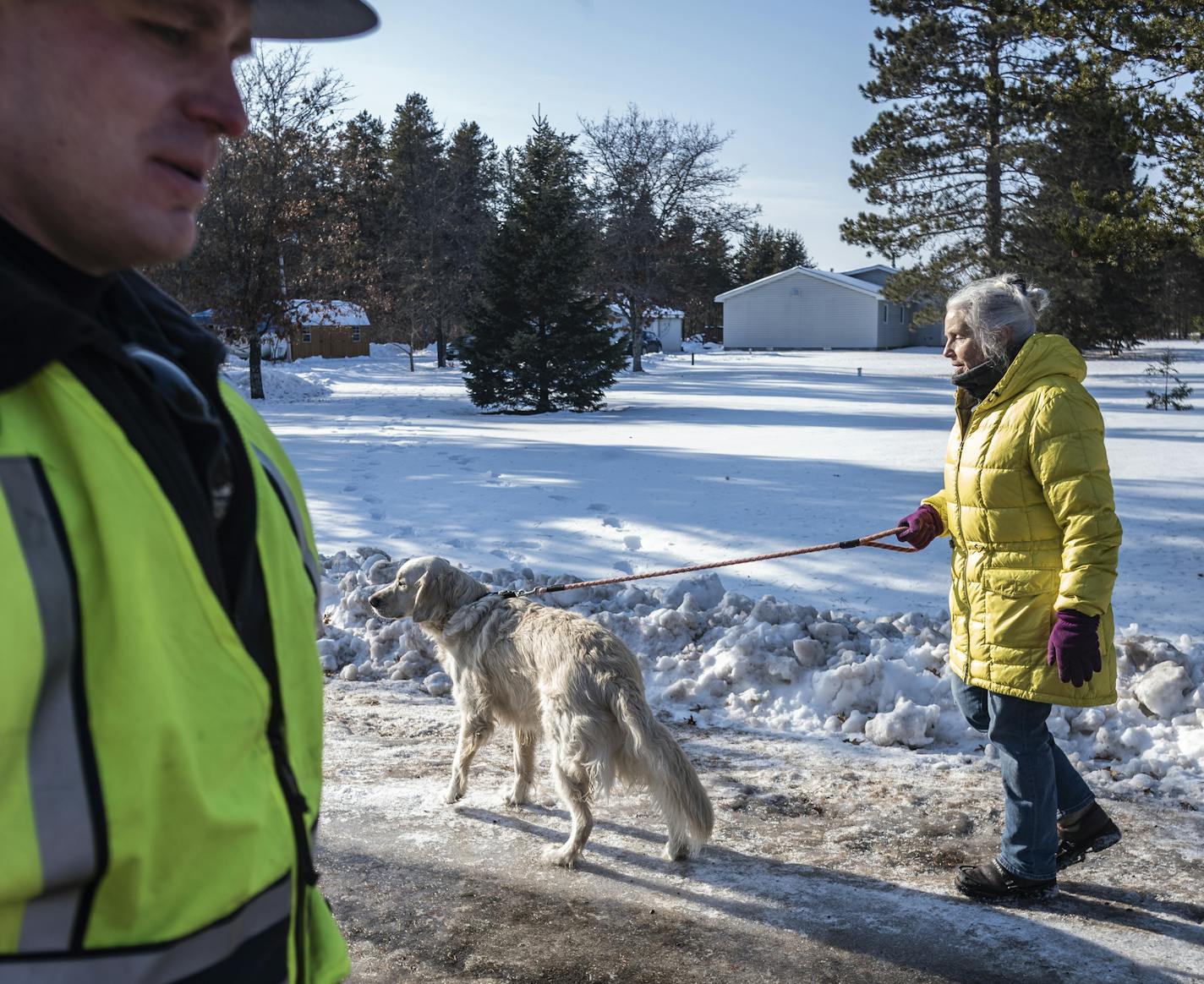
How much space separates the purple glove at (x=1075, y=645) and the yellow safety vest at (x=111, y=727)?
346 centimetres

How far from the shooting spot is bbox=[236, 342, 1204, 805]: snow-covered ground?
5859 mm

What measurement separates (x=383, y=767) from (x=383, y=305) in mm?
28021

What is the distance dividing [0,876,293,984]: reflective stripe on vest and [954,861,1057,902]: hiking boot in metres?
3.67

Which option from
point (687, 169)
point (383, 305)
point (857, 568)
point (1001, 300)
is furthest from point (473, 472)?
point (687, 169)

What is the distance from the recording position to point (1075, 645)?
3830mm

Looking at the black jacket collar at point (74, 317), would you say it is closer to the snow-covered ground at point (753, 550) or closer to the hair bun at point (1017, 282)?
the hair bun at point (1017, 282)

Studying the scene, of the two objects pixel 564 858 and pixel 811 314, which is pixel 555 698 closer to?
pixel 564 858

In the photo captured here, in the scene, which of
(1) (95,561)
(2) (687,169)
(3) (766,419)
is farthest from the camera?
(2) (687,169)

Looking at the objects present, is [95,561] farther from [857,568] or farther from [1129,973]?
[857,568]

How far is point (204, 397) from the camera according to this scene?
4.00 feet

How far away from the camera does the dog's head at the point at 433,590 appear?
5.27 meters

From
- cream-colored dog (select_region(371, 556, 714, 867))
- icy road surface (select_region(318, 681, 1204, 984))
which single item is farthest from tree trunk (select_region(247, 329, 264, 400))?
cream-colored dog (select_region(371, 556, 714, 867))

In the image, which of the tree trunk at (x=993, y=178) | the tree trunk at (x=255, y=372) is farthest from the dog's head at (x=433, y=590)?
the tree trunk at (x=993, y=178)

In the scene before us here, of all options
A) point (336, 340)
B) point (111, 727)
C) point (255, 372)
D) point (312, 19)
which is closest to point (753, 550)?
point (312, 19)
